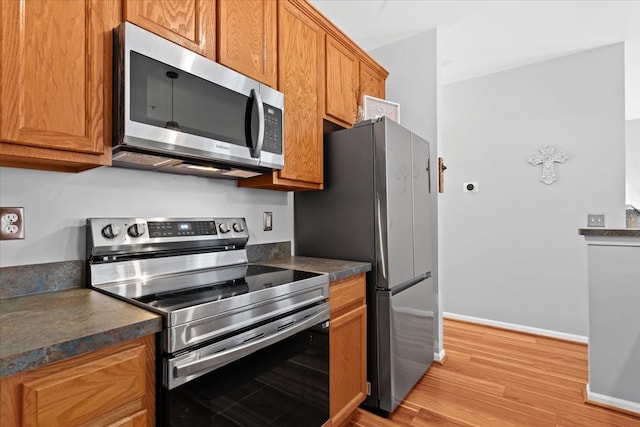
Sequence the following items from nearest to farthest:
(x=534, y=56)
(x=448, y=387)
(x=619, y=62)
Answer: (x=448, y=387) → (x=619, y=62) → (x=534, y=56)

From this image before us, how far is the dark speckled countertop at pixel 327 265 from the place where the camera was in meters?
1.63

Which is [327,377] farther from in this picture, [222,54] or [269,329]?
[222,54]

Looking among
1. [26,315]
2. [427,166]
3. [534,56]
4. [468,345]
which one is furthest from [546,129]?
[26,315]

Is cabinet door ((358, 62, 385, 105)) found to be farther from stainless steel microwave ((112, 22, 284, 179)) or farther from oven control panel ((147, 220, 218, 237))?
oven control panel ((147, 220, 218, 237))

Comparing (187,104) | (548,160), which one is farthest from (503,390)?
(187,104)

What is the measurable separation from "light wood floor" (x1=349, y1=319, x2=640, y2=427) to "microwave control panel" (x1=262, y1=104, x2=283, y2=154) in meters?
1.53

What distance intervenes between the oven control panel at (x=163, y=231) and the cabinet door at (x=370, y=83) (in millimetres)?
1341

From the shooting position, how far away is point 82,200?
1320 mm

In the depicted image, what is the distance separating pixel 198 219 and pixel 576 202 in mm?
3188

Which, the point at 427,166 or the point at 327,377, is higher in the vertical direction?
the point at 427,166

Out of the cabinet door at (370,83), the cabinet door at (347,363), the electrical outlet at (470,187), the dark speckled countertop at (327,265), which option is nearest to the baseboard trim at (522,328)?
the electrical outlet at (470,187)

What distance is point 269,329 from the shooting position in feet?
3.99

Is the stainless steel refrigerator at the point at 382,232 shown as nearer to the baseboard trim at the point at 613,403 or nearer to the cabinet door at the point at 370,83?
the cabinet door at the point at 370,83

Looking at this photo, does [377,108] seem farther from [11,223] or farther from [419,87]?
[11,223]
